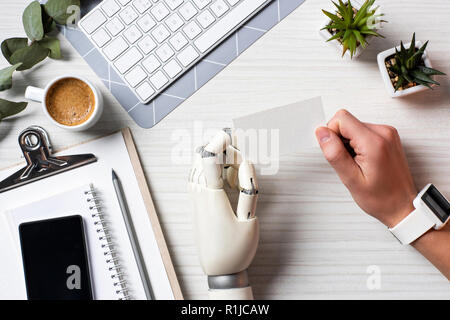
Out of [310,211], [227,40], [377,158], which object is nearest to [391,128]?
[377,158]

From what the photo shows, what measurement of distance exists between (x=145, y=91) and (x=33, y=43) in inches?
8.6

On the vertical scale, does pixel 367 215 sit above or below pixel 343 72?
below

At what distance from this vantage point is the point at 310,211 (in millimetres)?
692

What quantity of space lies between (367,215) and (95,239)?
479 millimetres

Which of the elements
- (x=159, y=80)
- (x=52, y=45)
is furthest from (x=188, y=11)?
(x=52, y=45)

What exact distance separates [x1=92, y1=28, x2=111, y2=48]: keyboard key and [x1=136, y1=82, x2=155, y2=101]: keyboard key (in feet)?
0.33

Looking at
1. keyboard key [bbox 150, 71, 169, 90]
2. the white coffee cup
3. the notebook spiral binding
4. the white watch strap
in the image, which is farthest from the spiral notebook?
the white watch strap

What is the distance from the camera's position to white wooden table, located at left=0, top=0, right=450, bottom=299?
68 centimetres

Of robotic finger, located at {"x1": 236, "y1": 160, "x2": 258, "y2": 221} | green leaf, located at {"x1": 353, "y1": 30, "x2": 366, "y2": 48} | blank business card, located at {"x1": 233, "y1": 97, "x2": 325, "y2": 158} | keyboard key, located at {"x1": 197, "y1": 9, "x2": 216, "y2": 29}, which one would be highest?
keyboard key, located at {"x1": 197, "y1": 9, "x2": 216, "y2": 29}

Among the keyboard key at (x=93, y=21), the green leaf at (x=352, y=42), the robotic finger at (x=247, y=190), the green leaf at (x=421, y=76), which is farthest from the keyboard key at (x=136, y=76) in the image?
the green leaf at (x=421, y=76)

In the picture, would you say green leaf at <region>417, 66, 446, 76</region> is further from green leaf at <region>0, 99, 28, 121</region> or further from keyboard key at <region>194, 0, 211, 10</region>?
green leaf at <region>0, 99, 28, 121</region>

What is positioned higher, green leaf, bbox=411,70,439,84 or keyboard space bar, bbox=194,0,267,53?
keyboard space bar, bbox=194,0,267,53

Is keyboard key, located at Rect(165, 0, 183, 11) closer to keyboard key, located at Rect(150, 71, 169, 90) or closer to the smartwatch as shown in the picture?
keyboard key, located at Rect(150, 71, 169, 90)

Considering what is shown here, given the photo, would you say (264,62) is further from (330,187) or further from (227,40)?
(330,187)
